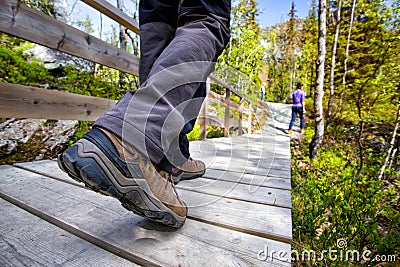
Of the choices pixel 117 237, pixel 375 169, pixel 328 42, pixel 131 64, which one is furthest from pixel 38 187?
pixel 328 42

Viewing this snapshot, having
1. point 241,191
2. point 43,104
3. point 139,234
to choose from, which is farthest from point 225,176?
point 43,104

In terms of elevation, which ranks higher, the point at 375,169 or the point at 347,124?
the point at 347,124

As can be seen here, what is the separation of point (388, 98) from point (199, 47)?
22.1 ft

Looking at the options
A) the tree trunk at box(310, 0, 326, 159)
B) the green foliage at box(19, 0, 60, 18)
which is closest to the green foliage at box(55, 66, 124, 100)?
the green foliage at box(19, 0, 60, 18)

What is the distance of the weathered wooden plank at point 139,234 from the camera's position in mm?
501

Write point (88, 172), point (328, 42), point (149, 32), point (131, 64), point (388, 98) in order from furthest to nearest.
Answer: point (328, 42) → point (388, 98) → point (131, 64) → point (149, 32) → point (88, 172)

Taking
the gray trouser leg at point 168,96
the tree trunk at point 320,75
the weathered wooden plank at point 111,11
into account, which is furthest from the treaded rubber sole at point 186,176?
the tree trunk at point 320,75

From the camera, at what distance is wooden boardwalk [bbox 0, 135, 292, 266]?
492mm

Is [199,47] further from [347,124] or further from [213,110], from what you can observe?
→ [347,124]

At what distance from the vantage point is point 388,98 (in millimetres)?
5305

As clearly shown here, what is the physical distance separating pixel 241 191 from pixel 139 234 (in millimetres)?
539

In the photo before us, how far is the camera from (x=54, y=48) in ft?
3.74

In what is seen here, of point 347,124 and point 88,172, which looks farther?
point 347,124

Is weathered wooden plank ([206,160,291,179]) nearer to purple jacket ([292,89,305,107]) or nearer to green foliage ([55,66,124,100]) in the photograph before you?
green foliage ([55,66,124,100])
